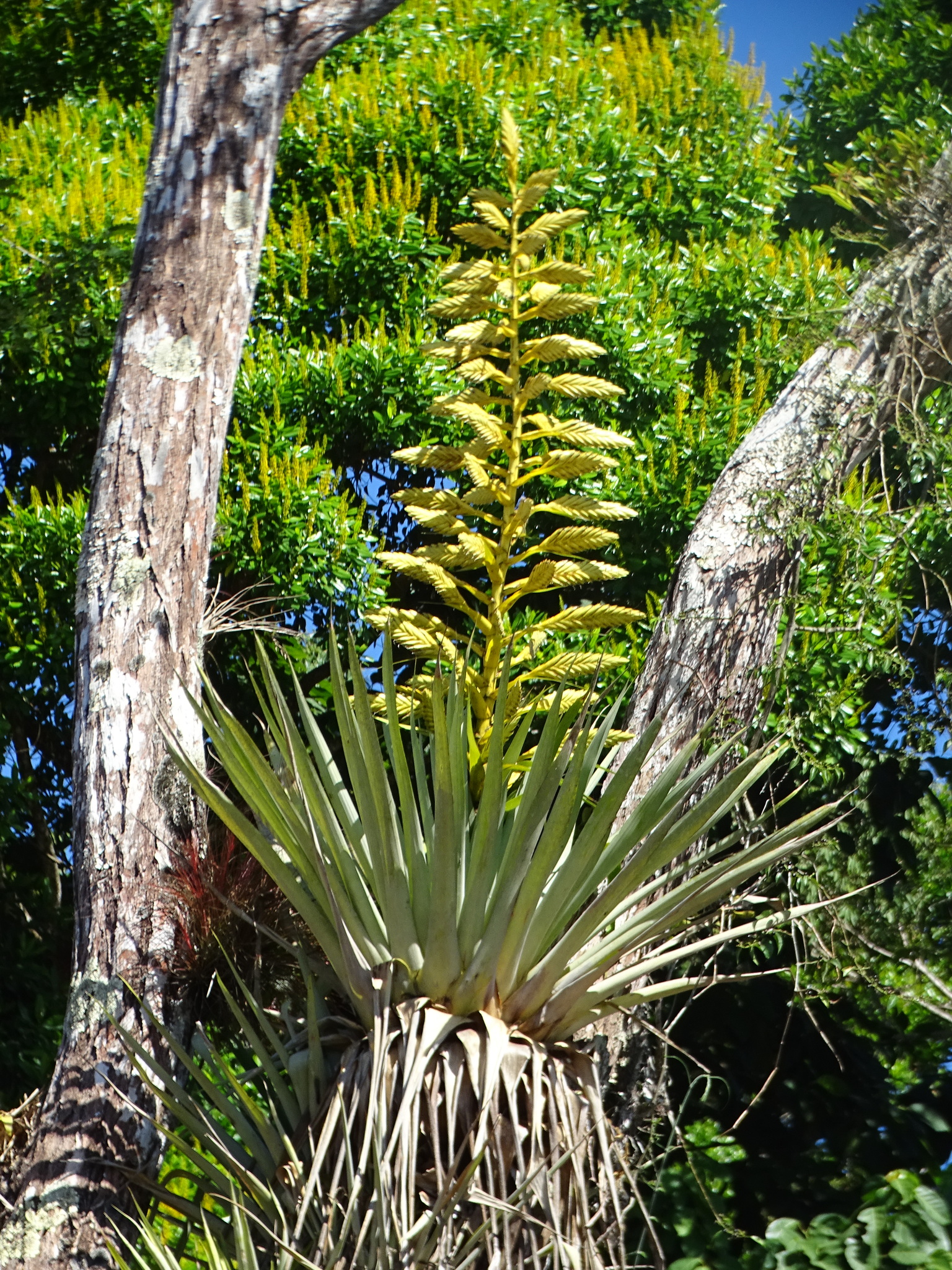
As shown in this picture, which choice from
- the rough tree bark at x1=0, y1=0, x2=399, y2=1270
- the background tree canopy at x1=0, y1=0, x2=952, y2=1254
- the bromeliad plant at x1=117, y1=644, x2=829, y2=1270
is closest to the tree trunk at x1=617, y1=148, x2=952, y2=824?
the background tree canopy at x1=0, y1=0, x2=952, y2=1254

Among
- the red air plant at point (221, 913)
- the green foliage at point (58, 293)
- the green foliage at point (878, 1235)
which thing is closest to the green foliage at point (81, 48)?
the green foliage at point (58, 293)

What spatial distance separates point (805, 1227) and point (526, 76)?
5.32 meters

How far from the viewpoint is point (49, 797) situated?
491cm

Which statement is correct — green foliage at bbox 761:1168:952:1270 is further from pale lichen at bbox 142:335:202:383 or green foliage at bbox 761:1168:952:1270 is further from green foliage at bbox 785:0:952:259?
green foliage at bbox 785:0:952:259

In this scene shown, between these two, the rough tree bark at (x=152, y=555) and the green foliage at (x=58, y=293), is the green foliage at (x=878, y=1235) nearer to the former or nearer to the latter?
the rough tree bark at (x=152, y=555)

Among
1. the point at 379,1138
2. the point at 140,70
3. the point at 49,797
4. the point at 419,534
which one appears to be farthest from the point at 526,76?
the point at 379,1138

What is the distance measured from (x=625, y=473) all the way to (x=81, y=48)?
4406 mm

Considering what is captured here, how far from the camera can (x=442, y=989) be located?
2262 mm

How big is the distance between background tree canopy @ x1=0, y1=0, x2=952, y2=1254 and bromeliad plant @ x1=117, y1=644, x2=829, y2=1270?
3.82 feet

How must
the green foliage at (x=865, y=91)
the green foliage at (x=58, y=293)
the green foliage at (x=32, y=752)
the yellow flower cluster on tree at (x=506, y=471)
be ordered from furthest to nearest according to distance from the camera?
the green foliage at (x=865, y=91) < the green foliage at (x=58, y=293) < the green foliage at (x=32, y=752) < the yellow flower cluster on tree at (x=506, y=471)

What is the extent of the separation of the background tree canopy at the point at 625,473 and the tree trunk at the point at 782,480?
0.12 m

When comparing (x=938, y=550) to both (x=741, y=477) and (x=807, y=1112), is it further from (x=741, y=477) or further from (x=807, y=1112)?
(x=807, y=1112)

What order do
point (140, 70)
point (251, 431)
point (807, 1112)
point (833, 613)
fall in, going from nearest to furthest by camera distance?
point (833, 613)
point (807, 1112)
point (251, 431)
point (140, 70)

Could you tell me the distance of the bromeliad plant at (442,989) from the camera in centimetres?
208
